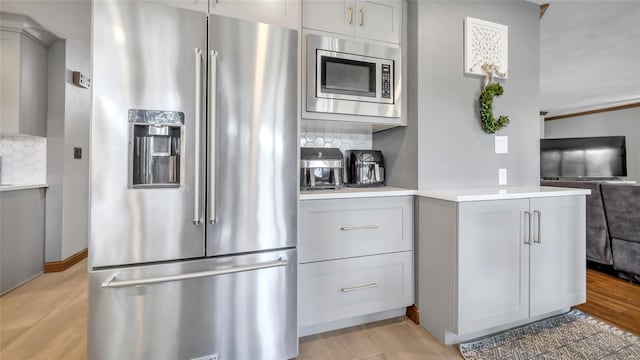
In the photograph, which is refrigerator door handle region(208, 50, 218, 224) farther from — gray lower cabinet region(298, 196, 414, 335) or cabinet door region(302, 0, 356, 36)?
cabinet door region(302, 0, 356, 36)

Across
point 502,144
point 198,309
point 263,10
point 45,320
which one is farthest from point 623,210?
point 45,320

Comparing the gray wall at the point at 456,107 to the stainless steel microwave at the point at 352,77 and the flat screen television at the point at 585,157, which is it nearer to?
the stainless steel microwave at the point at 352,77

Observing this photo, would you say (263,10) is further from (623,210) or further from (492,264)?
(623,210)

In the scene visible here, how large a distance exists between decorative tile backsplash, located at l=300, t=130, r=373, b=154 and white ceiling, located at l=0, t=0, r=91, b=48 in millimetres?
2061

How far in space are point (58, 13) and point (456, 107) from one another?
134 inches

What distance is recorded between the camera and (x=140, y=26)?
1.21 m

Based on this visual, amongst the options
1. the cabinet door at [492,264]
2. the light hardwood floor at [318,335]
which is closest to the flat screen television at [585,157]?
the light hardwood floor at [318,335]

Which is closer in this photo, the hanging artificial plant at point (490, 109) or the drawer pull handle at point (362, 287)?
the drawer pull handle at point (362, 287)

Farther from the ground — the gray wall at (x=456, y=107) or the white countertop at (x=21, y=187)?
the gray wall at (x=456, y=107)

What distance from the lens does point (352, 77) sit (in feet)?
6.39

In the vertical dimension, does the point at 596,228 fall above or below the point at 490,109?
below

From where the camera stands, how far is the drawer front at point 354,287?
171cm

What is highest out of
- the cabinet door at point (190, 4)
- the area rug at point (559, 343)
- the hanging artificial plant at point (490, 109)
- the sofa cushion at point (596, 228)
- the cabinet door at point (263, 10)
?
the cabinet door at point (263, 10)

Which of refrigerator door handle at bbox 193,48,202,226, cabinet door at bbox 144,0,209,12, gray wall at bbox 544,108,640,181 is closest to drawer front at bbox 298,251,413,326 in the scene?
refrigerator door handle at bbox 193,48,202,226
